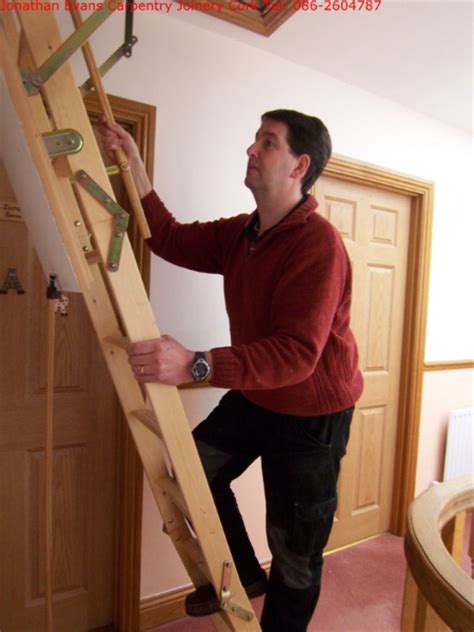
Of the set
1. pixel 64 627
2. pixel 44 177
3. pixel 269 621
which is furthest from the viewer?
pixel 64 627

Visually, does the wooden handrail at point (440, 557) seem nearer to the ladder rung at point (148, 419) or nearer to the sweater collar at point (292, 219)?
the ladder rung at point (148, 419)

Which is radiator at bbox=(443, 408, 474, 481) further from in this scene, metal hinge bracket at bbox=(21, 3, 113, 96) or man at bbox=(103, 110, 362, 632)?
metal hinge bracket at bbox=(21, 3, 113, 96)

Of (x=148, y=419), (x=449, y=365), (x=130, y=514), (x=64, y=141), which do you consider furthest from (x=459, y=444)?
(x=64, y=141)

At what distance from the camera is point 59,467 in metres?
1.69

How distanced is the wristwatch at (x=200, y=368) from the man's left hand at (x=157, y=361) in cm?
3

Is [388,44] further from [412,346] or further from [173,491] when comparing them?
[173,491]

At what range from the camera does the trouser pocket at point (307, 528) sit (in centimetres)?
124

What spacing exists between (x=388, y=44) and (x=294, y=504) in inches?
71.7

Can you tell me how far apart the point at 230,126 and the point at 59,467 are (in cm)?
152

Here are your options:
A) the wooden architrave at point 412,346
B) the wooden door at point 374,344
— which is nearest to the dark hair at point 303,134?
the wooden door at point 374,344

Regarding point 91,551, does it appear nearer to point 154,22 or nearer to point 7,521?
point 7,521

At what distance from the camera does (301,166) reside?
138 centimetres

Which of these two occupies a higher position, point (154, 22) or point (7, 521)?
point (154, 22)

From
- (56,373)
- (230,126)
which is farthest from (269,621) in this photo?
(230,126)
